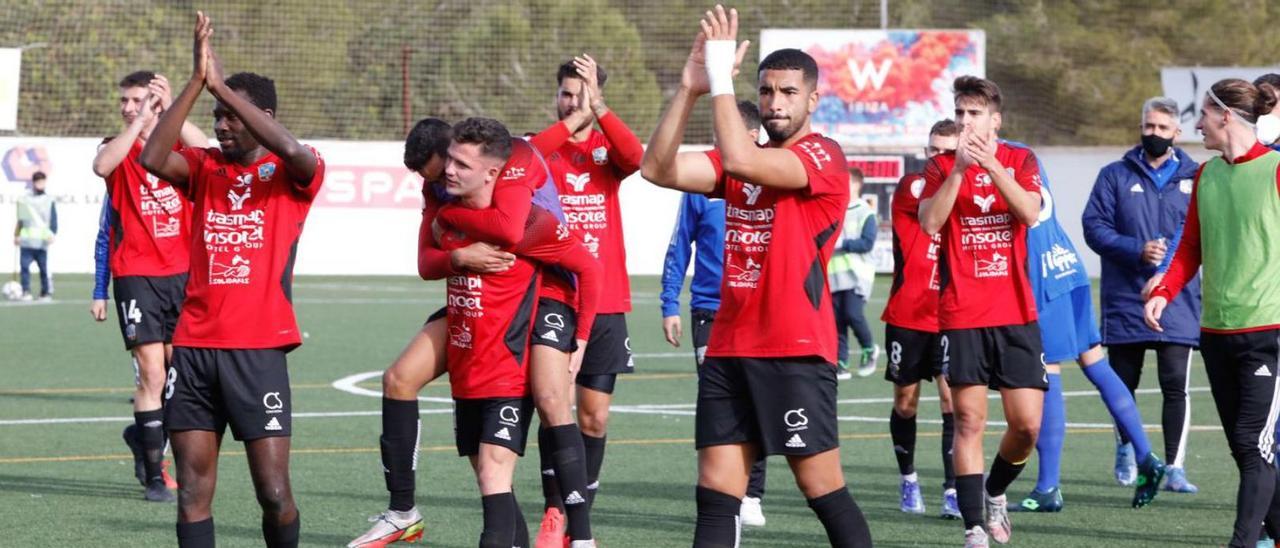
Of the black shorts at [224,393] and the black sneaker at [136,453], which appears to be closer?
the black shorts at [224,393]

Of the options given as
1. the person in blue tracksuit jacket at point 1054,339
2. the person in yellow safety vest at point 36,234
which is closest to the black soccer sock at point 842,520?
the person in blue tracksuit jacket at point 1054,339

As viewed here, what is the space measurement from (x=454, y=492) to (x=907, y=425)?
8.46ft

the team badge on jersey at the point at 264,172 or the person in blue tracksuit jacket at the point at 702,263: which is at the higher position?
the team badge on jersey at the point at 264,172

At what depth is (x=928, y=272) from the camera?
31.3 ft

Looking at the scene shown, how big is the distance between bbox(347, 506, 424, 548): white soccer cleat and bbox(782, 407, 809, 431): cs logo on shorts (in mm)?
2546

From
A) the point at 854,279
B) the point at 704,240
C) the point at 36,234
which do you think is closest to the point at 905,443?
the point at 704,240

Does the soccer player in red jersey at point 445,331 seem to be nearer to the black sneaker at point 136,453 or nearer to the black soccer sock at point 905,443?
the black soccer sock at point 905,443

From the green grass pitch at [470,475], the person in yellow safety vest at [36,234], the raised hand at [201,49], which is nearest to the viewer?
the raised hand at [201,49]

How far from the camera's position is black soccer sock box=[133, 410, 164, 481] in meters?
9.71

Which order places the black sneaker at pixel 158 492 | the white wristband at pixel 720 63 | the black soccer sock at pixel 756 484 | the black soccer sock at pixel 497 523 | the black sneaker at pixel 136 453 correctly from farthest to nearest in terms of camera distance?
the black sneaker at pixel 136 453
the black sneaker at pixel 158 492
the black soccer sock at pixel 756 484
the black soccer sock at pixel 497 523
the white wristband at pixel 720 63

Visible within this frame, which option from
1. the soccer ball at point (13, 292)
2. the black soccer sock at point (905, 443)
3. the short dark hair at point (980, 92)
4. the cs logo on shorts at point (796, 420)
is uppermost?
the short dark hair at point (980, 92)

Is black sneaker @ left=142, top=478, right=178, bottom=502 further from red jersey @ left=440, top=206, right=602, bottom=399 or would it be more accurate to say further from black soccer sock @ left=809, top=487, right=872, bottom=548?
black soccer sock @ left=809, top=487, right=872, bottom=548

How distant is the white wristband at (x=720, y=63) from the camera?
5984 millimetres

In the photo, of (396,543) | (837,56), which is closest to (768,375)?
(396,543)
